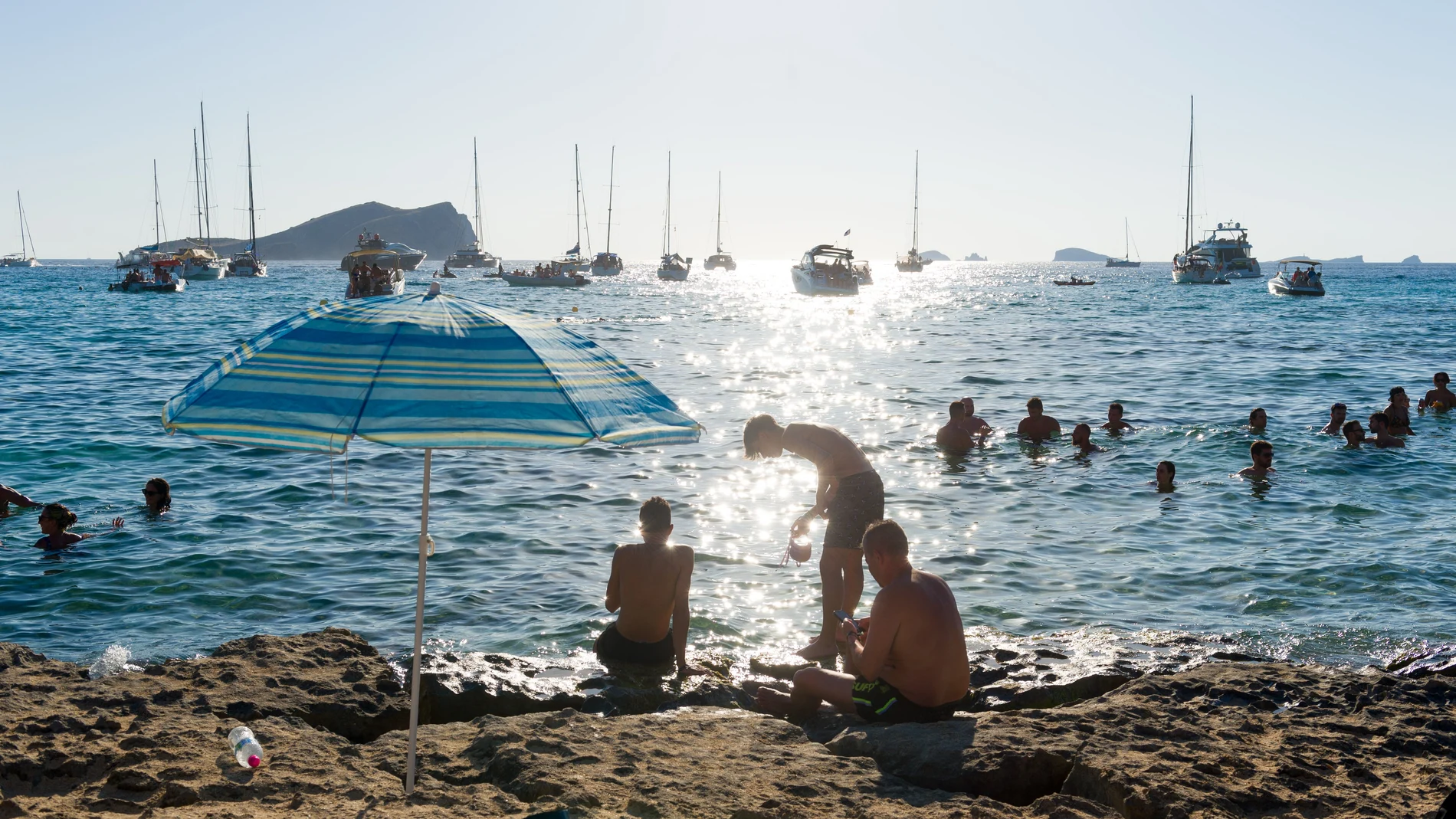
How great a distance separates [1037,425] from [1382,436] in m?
5.00

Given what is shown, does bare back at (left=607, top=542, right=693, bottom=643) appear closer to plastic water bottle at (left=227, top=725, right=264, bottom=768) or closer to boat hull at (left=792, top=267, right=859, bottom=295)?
plastic water bottle at (left=227, top=725, right=264, bottom=768)

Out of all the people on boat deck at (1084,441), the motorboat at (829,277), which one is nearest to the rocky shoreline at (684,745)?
the people on boat deck at (1084,441)

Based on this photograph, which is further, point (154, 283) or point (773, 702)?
point (154, 283)

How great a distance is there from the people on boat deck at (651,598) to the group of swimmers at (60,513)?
6300mm

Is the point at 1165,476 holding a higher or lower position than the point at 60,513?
lower

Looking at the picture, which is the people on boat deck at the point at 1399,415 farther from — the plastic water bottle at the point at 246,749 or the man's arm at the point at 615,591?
the plastic water bottle at the point at 246,749

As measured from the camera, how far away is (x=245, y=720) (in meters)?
5.46

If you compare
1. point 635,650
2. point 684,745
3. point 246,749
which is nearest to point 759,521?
point 635,650

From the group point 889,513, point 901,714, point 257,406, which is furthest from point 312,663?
point 889,513

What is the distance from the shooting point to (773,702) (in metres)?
6.19

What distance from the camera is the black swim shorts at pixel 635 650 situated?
6930 mm

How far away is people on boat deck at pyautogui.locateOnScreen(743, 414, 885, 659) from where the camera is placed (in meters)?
7.22

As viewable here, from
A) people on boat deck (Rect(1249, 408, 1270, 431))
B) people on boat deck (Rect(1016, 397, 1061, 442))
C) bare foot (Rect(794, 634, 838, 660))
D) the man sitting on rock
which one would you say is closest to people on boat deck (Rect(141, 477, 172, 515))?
bare foot (Rect(794, 634, 838, 660))

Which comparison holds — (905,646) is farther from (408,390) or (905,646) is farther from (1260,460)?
(1260,460)
